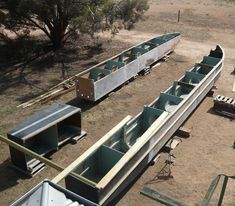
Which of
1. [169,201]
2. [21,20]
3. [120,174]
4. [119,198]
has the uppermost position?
[21,20]

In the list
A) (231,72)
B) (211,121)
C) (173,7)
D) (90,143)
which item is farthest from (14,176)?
(173,7)

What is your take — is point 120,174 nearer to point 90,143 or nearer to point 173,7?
point 90,143

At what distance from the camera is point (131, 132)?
1057 centimetres

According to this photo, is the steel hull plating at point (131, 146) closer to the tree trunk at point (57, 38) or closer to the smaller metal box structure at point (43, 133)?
the smaller metal box structure at point (43, 133)

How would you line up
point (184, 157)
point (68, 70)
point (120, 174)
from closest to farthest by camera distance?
point (120, 174)
point (184, 157)
point (68, 70)

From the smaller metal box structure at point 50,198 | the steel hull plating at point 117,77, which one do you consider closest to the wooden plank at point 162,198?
the smaller metal box structure at point 50,198

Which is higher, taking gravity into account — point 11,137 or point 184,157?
point 11,137

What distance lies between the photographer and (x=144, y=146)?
9047 mm

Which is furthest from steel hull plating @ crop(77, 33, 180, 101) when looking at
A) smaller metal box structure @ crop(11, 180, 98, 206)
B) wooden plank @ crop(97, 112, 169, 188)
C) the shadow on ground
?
smaller metal box structure @ crop(11, 180, 98, 206)

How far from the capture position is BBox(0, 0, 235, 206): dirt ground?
30.0 feet

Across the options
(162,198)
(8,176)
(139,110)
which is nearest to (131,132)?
(139,110)

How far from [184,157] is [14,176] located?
5222 millimetres

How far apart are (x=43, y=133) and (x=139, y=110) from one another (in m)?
4.31

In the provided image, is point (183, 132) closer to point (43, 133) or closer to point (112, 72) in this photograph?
point (112, 72)
